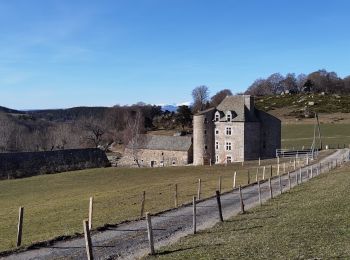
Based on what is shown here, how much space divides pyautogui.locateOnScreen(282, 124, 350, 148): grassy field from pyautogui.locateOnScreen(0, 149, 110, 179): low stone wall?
41027 mm

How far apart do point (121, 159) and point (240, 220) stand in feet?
314

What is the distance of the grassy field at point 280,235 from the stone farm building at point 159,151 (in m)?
76.3

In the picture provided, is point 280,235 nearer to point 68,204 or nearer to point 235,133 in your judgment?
point 68,204

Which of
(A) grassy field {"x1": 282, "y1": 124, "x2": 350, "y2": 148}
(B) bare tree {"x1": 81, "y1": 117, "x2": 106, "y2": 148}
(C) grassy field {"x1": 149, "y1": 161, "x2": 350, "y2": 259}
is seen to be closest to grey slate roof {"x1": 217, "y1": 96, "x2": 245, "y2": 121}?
(A) grassy field {"x1": 282, "y1": 124, "x2": 350, "y2": 148}

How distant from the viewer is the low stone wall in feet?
283

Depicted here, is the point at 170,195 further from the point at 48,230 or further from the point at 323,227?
the point at 323,227

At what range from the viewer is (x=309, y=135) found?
12900 centimetres

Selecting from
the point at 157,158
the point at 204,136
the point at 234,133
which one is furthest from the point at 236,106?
the point at 157,158

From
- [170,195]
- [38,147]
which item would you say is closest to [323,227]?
[170,195]

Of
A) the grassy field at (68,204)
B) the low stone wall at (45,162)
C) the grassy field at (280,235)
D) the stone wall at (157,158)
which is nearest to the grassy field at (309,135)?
the stone wall at (157,158)

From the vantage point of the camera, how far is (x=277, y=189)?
3644 centimetres

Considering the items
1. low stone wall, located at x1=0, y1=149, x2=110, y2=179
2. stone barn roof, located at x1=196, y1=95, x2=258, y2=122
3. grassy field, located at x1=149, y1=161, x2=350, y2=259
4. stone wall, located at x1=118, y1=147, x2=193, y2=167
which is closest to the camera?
grassy field, located at x1=149, y1=161, x2=350, y2=259

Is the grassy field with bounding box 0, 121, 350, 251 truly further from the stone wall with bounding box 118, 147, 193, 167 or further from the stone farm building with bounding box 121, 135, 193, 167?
the stone farm building with bounding box 121, 135, 193, 167

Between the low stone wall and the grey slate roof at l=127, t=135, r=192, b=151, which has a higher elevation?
the grey slate roof at l=127, t=135, r=192, b=151
